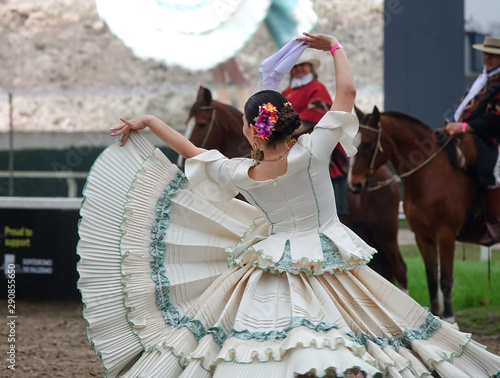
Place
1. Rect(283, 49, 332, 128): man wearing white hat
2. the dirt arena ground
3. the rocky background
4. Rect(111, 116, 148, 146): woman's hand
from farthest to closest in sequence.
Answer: the rocky background → Rect(283, 49, 332, 128): man wearing white hat → the dirt arena ground → Rect(111, 116, 148, 146): woman's hand

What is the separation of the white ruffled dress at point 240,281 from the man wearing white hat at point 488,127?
2545 mm

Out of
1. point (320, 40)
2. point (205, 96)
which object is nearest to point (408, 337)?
point (320, 40)

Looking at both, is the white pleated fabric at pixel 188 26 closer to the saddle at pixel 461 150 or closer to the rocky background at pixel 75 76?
the rocky background at pixel 75 76

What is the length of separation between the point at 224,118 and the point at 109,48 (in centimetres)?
475

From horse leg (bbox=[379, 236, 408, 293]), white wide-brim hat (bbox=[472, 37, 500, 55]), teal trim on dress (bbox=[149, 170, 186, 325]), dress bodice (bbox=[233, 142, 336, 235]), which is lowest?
horse leg (bbox=[379, 236, 408, 293])

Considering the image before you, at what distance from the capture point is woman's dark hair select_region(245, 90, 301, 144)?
259 centimetres

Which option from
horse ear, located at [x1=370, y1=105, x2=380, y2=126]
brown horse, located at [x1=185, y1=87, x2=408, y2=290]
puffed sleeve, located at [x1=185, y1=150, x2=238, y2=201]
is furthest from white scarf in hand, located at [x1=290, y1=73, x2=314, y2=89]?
puffed sleeve, located at [x1=185, y1=150, x2=238, y2=201]

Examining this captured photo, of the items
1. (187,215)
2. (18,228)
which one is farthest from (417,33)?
(187,215)

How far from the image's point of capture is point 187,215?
2.95 meters

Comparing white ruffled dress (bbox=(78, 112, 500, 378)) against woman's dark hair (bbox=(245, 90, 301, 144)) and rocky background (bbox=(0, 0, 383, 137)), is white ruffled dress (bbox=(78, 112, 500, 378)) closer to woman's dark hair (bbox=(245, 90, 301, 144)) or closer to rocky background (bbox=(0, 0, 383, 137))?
woman's dark hair (bbox=(245, 90, 301, 144))

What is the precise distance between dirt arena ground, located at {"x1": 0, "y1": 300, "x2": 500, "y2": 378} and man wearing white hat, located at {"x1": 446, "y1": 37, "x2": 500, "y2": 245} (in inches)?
36.2

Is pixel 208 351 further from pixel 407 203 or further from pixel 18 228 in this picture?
pixel 18 228

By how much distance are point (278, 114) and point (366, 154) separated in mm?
2661

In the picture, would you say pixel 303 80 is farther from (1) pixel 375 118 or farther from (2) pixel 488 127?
(2) pixel 488 127
